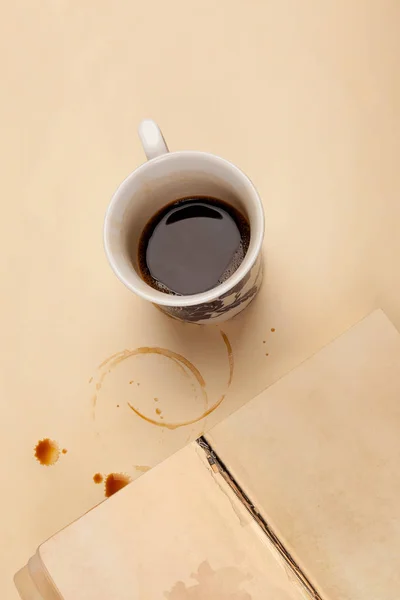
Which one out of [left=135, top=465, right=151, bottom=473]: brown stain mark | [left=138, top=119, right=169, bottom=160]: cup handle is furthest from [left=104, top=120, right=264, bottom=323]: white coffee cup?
[left=135, top=465, right=151, bottom=473]: brown stain mark

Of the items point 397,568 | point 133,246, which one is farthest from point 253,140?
point 397,568

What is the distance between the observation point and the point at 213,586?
0.34 meters

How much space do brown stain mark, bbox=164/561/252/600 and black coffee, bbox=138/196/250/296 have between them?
22cm

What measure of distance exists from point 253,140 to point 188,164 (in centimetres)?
14

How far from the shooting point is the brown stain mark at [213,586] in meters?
0.34

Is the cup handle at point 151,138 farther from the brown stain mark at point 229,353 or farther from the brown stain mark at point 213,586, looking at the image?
the brown stain mark at point 213,586

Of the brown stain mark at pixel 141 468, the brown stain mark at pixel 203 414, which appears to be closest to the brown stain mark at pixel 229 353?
the brown stain mark at pixel 203 414

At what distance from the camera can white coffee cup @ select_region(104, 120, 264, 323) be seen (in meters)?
0.39

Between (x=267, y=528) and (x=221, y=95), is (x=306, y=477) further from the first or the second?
(x=221, y=95)

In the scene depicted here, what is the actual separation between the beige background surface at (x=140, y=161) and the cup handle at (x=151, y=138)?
0.43ft

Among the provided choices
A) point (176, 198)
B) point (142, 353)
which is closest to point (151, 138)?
point (176, 198)

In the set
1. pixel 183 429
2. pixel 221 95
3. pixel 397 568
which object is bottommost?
pixel 397 568

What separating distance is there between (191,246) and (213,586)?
0.27 m

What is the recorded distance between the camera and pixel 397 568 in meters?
0.34
